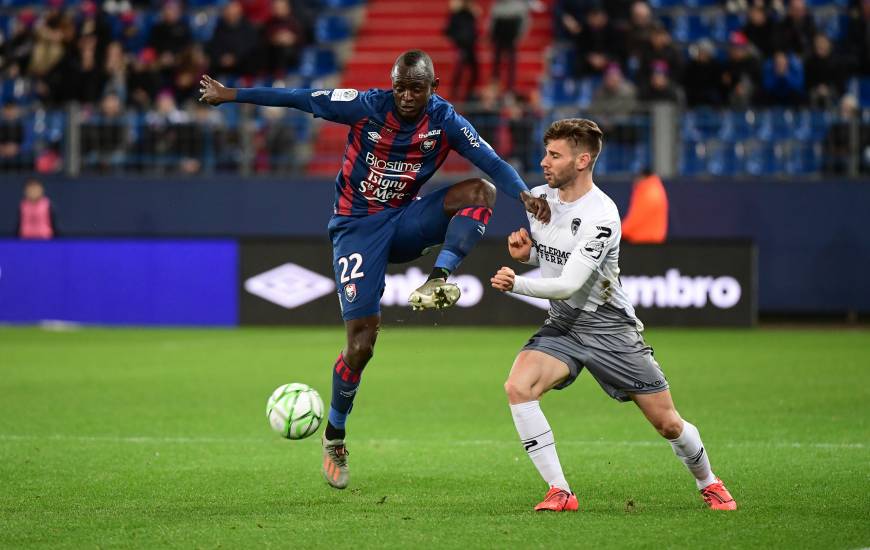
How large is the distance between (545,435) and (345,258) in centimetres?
161

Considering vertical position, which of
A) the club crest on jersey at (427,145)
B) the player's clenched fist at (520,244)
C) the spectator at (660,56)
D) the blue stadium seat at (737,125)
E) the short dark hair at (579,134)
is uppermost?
the spectator at (660,56)

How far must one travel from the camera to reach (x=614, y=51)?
794 inches

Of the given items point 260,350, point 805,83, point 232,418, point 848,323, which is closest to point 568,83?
point 805,83

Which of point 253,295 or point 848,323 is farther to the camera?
point 848,323

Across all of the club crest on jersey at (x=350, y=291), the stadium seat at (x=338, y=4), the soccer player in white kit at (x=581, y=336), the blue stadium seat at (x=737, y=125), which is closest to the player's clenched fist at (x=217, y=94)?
the club crest on jersey at (x=350, y=291)

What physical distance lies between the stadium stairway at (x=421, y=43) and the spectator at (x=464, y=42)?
0.81 m

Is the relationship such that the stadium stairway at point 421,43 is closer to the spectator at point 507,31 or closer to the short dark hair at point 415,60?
A: the spectator at point 507,31

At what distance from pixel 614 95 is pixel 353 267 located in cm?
1211

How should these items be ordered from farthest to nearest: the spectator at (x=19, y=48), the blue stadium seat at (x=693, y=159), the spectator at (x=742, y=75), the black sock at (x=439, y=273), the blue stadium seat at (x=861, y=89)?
the spectator at (x=19, y=48)
the blue stadium seat at (x=861, y=89)
the spectator at (x=742, y=75)
the blue stadium seat at (x=693, y=159)
the black sock at (x=439, y=273)

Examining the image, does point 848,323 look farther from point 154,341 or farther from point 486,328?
point 154,341

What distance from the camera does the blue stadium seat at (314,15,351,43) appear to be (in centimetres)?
2317

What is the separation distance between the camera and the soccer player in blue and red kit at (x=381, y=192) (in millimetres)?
7184

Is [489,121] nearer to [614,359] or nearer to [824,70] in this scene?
[824,70]

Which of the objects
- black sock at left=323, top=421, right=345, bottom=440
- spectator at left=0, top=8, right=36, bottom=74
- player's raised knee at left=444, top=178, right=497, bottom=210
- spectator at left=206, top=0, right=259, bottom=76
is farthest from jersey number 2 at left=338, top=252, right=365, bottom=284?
spectator at left=0, top=8, right=36, bottom=74
